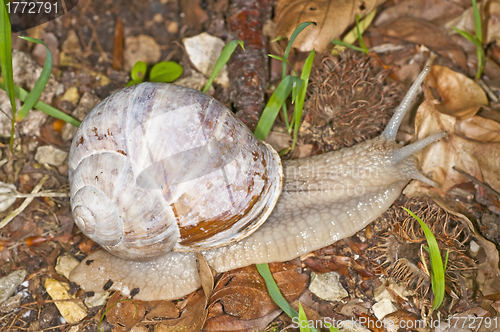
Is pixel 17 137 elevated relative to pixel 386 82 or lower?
lower

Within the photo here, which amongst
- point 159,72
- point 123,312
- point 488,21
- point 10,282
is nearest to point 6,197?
point 10,282

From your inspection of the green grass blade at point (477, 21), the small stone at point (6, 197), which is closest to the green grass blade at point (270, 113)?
the green grass blade at point (477, 21)

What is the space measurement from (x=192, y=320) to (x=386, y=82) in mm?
2663

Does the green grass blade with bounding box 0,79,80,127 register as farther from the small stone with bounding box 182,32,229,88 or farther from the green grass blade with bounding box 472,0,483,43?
the green grass blade with bounding box 472,0,483,43

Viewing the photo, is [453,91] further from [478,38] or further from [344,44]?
[344,44]

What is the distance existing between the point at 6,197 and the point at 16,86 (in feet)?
3.10

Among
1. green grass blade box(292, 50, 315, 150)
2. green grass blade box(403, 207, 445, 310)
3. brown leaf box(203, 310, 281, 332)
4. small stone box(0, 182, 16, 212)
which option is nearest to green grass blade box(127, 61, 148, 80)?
small stone box(0, 182, 16, 212)

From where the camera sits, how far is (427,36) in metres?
3.81

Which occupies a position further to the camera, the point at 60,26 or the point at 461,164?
the point at 60,26

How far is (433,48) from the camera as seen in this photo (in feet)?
12.5

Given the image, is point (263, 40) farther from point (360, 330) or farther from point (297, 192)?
point (360, 330)

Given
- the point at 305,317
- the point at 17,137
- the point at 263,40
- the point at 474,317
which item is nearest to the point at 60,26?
the point at 17,137

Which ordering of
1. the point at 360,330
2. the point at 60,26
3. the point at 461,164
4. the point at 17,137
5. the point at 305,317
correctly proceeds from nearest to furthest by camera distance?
the point at 305,317 → the point at 360,330 → the point at 461,164 → the point at 17,137 → the point at 60,26

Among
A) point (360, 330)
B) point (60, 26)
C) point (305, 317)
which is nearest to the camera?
point (305, 317)
